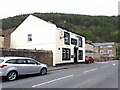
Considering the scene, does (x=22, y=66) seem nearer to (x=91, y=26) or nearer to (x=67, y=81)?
(x=67, y=81)

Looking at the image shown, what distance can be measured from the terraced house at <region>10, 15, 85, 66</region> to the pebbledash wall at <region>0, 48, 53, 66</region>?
1.32 metres

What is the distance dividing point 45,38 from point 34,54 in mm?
5914

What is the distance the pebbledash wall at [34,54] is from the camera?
23.4 metres

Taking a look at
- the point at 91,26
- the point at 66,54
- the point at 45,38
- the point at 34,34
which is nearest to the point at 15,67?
the point at 45,38

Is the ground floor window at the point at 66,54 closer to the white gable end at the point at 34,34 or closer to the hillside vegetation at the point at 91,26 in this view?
the white gable end at the point at 34,34

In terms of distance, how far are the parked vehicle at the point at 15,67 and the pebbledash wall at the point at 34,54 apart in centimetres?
493

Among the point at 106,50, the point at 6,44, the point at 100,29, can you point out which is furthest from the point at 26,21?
the point at 100,29

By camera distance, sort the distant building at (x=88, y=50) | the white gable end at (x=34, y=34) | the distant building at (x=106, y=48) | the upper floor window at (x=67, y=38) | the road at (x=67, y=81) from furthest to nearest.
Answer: the distant building at (x=106, y=48)
the distant building at (x=88, y=50)
the upper floor window at (x=67, y=38)
the white gable end at (x=34, y=34)
the road at (x=67, y=81)

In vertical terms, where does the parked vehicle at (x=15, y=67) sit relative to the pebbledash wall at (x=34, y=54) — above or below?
below

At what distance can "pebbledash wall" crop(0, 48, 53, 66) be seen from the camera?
76.8 ft

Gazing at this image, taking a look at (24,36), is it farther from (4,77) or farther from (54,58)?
(4,77)

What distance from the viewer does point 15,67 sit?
56.1 ft

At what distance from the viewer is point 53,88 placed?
12.3 m

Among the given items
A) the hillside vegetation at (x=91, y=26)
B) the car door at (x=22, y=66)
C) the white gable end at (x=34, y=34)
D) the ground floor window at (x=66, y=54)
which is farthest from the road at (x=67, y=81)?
the hillside vegetation at (x=91, y=26)
